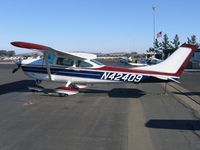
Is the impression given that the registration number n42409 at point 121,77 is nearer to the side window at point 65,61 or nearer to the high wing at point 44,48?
the high wing at point 44,48

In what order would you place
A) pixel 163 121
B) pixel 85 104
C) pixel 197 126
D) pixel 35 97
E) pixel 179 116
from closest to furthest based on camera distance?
pixel 197 126, pixel 163 121, pixel 179 116, pixel 85 104, pixel 35 97

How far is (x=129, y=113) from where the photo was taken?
11.2 meters

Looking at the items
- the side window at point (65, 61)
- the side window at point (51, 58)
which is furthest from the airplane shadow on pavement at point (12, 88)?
the side window at point (65, 61)

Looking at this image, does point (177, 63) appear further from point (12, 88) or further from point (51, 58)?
point (12, 88)

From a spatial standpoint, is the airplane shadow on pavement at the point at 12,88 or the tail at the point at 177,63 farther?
the airplane shadow on pavement at the point at 12,88

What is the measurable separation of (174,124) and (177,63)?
6.72m

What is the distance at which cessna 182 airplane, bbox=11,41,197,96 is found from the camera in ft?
50.9

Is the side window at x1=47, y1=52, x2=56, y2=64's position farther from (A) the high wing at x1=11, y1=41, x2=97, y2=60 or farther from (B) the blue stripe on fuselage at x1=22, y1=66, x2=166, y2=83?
(A) the high wing at x1=11, y1=41, x2=97, y2=60

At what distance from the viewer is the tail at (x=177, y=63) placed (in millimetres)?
15594

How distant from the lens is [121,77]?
15.7 metres

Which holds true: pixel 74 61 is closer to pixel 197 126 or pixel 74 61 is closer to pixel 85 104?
pixel 85 104

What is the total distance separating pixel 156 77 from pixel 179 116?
4.92 meters

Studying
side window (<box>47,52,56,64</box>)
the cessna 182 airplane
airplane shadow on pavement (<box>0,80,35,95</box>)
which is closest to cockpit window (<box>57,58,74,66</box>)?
the cessna 182 airplane

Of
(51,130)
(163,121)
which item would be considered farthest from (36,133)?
(163,121)
